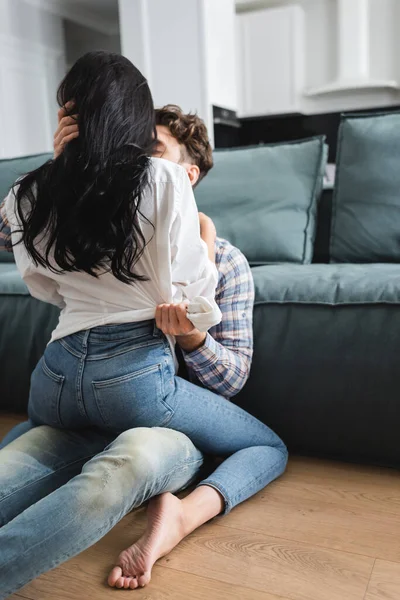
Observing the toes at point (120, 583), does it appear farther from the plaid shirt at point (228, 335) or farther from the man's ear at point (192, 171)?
the man's ear at point (192, 171)

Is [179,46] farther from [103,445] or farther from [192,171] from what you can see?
[103,445]

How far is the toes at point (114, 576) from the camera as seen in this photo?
0.86 meters

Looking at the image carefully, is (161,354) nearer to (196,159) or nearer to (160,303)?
(160,303)

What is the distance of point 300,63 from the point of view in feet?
16.6

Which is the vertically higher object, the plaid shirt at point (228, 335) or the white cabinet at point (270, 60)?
the white cabinet at point (270, 60)

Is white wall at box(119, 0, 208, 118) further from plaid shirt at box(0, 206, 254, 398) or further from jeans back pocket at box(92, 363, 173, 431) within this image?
jeans back pocket at box(92, 363, 173, 431)

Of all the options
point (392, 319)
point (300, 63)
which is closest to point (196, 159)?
point (392, 319)

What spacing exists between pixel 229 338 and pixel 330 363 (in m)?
0.20

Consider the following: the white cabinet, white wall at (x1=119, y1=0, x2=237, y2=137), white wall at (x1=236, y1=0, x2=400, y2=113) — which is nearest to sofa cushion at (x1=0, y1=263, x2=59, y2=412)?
white wall at (x1=119, y1=0, x2=237, y2=137)

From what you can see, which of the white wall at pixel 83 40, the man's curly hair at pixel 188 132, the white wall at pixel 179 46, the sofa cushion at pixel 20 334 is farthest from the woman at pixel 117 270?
the white wall at pixel 83 40

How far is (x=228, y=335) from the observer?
1.19 m

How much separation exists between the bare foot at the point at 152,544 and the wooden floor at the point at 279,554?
0.06ft

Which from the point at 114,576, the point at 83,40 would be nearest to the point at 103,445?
the point at 114,576

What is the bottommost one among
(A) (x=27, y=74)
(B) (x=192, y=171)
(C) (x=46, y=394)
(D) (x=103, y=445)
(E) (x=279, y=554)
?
(E) (x=279, y=554)
